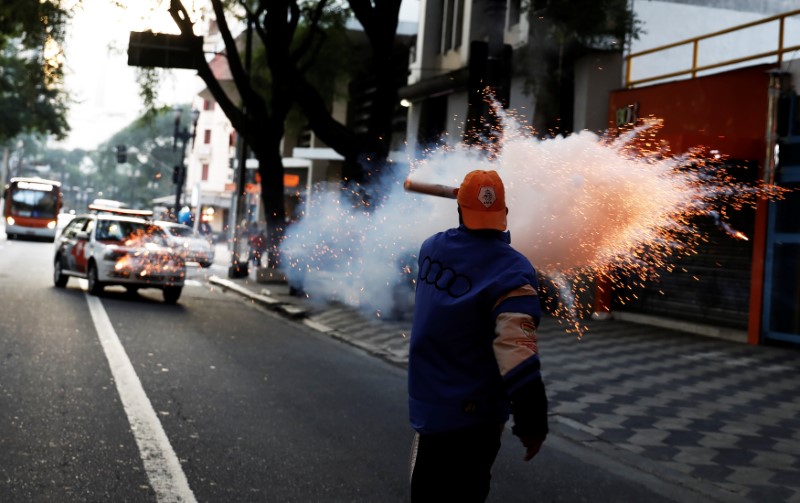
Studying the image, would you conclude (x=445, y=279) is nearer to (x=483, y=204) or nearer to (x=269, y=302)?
(x=483, y=204)

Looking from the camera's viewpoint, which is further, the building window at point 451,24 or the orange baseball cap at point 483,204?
the building window at point 451,24

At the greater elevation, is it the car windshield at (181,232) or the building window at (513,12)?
the building window at (513,12)

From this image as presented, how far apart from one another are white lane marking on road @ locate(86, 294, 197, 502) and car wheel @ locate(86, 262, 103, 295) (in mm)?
7001

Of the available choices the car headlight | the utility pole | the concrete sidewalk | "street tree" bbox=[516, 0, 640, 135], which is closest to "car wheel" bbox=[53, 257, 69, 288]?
the car headlight

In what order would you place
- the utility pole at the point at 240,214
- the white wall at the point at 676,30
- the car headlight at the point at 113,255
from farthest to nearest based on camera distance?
the utility pole at the point at 240,214 → the car headlight at the point at 113,255 → the white wall at the point at 676,30

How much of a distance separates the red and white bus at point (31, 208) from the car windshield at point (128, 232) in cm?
2943

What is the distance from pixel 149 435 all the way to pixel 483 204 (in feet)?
13.1

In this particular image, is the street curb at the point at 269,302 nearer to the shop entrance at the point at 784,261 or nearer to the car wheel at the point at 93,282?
the car wheel at the point at 93,282

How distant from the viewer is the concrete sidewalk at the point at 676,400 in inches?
273

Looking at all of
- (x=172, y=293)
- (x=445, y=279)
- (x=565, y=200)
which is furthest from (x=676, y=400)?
(x=172, y=293)

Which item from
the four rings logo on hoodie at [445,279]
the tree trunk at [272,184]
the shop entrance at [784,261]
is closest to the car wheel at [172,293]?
the tree trunk at [272,184]

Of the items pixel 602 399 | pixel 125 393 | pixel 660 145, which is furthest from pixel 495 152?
pixel 660 145

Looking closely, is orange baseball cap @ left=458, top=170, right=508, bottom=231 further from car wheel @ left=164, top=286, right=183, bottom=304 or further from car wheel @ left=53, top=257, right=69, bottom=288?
car wheel @ left=53, top=257, right=69, bottom=288

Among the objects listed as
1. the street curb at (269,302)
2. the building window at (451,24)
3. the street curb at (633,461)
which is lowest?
the street curb at (633,461)
